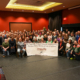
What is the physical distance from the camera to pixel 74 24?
9.27 meters

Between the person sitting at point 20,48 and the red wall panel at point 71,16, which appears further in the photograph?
the red wall panel at point 71,16

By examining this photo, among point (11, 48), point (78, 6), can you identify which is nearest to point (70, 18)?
point (78, 6)

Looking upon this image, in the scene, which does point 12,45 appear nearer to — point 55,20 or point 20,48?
point 20,48

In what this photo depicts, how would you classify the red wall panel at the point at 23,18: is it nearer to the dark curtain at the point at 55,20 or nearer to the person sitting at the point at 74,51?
the dark curtain at the point at 55,20

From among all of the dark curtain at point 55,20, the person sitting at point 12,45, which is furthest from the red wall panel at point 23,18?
the person sitting at point 12,45

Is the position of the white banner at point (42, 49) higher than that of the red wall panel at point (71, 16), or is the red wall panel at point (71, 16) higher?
the red wall panel at point (71, 16)

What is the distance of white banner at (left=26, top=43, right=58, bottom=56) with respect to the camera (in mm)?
6020

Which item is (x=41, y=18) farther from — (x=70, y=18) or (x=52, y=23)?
(x=70, y=18)

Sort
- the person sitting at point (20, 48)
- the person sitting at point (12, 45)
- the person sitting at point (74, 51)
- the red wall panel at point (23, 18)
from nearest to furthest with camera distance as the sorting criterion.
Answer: the person sitting at point (74, 51)
the person sitting at point (20, 48)
the person sitting at point (12, 45)
the red wall panel at point (23, 18)

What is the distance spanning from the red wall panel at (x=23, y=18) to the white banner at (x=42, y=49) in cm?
725

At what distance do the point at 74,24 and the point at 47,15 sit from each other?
5.67 metres

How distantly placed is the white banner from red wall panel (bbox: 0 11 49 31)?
286 inches

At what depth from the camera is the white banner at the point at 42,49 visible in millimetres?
6020

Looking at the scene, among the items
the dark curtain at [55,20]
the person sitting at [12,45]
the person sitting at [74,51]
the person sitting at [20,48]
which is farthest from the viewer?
the dark curtain at [55,20]
